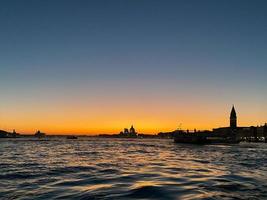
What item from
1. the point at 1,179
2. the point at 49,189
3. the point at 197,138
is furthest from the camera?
the point at 197,138

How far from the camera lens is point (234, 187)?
2291 cm

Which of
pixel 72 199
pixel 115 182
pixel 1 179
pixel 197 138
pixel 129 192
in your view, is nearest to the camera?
pixel 72 199

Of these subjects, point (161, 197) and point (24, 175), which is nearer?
point (161, 197)

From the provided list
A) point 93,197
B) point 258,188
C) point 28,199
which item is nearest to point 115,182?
point 93,197

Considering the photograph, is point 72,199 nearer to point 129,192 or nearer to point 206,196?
point 129,192

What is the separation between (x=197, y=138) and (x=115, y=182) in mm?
150550

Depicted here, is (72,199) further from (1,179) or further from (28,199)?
(1,179)

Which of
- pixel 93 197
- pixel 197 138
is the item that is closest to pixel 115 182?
pixel 93 197

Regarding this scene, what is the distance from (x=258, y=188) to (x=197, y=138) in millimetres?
151049

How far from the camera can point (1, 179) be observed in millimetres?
27047

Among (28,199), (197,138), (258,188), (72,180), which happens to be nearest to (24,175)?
(72,180)

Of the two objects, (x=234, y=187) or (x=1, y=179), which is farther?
(x=1, y=179)

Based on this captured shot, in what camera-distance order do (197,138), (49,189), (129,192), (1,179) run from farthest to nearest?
(197,138)
(1,179)
(49,189)
(129,192)

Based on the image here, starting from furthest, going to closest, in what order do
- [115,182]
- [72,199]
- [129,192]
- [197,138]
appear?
[197,138] < [115,182] < [129,192] < [72,199]
